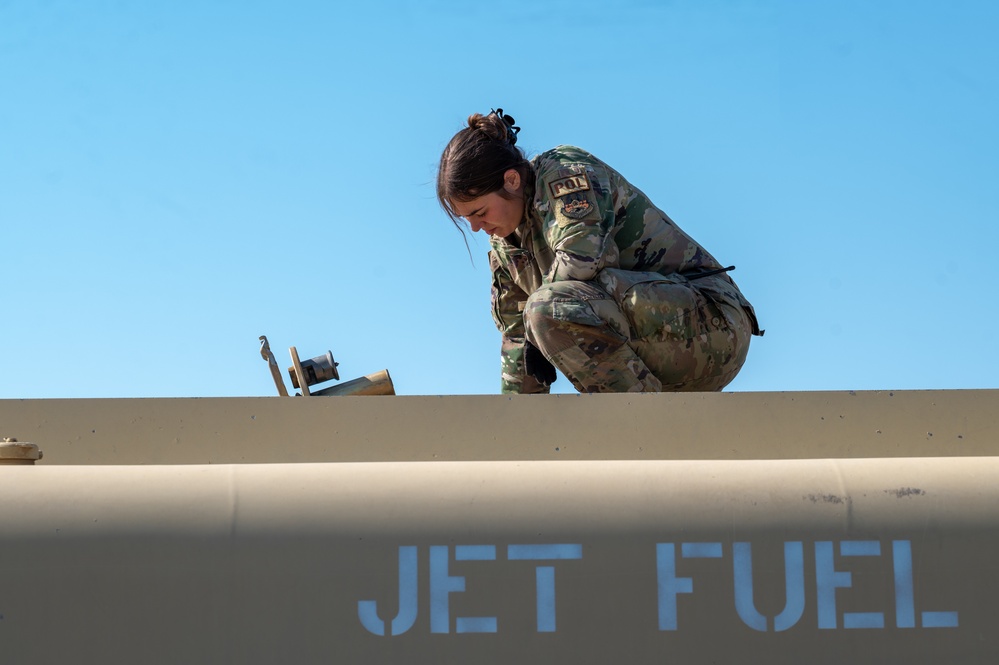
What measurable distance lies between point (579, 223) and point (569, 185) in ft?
0.41

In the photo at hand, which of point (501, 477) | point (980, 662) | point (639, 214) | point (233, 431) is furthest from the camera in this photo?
point (639, 214)

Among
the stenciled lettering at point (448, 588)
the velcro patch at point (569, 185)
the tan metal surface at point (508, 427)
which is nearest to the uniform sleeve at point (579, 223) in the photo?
the velcro patch at point (569, 185)

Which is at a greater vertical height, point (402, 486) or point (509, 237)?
point (509, 237)

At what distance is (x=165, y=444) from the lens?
231 cm

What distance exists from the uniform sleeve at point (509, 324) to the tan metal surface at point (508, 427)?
1142 millimetres

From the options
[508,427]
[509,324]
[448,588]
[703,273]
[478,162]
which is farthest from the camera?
[509,324]

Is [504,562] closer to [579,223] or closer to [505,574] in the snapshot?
[505,574]

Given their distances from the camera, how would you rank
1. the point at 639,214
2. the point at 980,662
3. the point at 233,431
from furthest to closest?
1. the point at 639,214
2. the point at 233,431
3. the point at 980,662

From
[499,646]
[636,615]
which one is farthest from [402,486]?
[636,615]

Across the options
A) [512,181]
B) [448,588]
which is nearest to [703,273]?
[512,181]

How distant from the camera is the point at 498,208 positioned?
3180 millimetres

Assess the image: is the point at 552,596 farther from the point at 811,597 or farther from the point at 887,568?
the point at 887,568

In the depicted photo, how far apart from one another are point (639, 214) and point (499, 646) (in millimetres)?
1552

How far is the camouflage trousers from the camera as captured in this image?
2.87 meters
